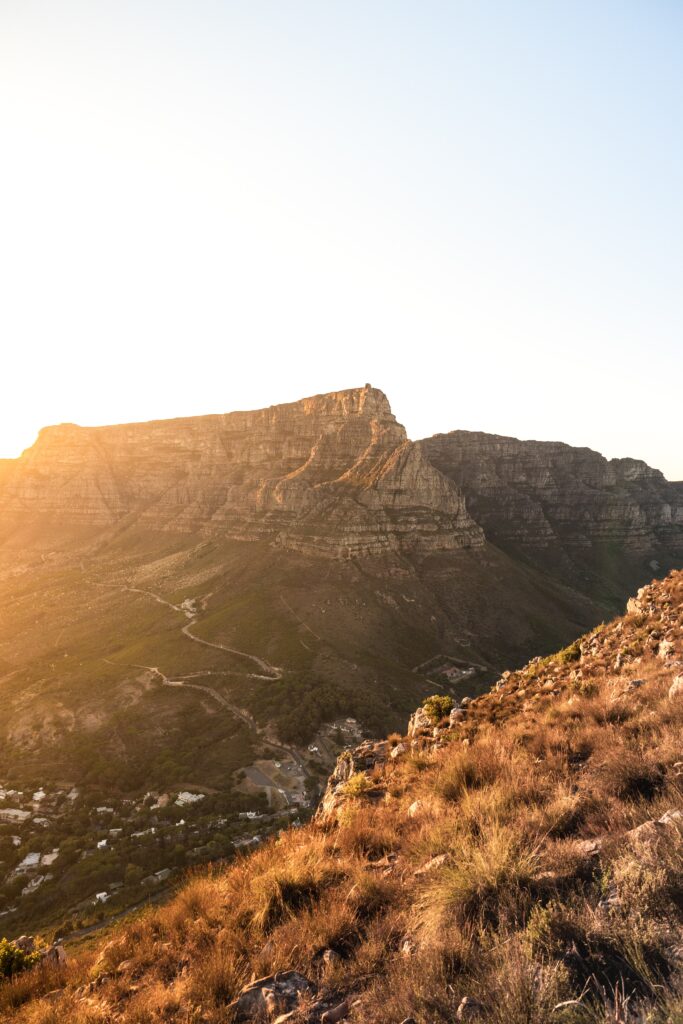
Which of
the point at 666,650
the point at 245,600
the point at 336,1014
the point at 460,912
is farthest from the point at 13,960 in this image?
the point at 245,600

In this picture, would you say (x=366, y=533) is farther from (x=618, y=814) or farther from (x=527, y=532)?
(x=618, y=814)

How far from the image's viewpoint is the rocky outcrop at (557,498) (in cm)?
11962

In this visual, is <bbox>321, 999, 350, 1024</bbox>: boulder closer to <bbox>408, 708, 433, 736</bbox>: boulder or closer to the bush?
the bush

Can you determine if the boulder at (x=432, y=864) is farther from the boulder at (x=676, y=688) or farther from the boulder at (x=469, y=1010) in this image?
the boulder at (x=676, y=688)

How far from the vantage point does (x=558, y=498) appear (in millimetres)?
129500

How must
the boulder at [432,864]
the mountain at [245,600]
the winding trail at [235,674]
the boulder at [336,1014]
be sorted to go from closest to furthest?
the boulder at [336,1014], the boulder at [432,864], the mountain at [245,600], the winding trail at [235,674]

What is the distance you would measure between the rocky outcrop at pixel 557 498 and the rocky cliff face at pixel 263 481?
29.6 metres

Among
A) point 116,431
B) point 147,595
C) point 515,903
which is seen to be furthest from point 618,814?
point 116,431

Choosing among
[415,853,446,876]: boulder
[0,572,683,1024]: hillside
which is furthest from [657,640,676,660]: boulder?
[415,853,446,876]: boulder

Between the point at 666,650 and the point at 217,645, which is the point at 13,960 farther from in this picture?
the point at 217,645

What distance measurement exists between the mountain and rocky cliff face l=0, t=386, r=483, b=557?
59 centimetres

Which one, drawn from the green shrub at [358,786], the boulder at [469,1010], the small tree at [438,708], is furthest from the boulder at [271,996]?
the small tree at [438,708]

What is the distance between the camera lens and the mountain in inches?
1537

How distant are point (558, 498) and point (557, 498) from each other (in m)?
0.28
